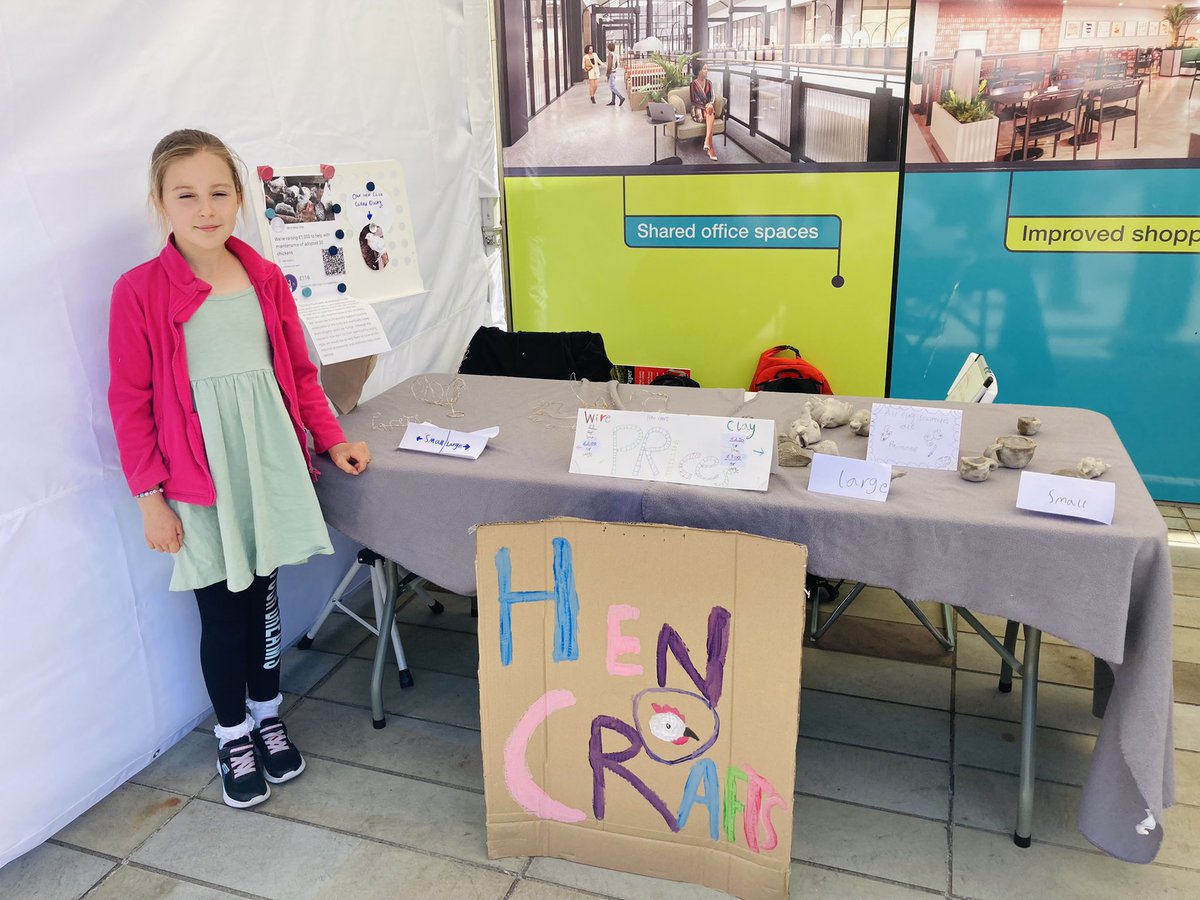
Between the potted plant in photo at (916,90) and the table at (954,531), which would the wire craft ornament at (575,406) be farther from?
the potted plant in photo at (916,90)

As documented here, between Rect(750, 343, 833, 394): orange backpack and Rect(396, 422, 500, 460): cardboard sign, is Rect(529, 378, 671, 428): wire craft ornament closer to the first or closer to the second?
Rect(396, 422, 500, 460): cardboard sign

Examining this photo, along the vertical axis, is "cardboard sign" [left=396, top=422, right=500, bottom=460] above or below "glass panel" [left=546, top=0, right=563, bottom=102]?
below

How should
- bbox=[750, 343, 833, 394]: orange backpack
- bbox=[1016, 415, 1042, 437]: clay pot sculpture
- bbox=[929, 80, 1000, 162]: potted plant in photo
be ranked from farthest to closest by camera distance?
bbox=[750, 343, 833, 394]: orange backpack
bbox=[929, 80, 1000, 162]: potted plant in photo
bbox=[1016, 415, 1042, 437]: clay pot sculpture

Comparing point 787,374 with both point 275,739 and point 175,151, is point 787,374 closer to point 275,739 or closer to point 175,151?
point 275,739

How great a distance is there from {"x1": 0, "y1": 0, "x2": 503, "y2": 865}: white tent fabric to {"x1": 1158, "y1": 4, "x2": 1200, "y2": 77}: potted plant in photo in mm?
2462

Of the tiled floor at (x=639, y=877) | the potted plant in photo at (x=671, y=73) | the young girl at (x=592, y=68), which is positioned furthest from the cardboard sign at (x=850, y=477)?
the young girl at (x=592, y=68)

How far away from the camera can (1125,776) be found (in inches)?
59.1

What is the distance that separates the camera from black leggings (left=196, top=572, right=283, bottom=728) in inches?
71.7

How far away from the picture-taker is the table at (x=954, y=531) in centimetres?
142

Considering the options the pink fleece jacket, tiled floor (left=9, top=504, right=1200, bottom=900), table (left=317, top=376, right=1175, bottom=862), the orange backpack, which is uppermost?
the pink fleece jacket

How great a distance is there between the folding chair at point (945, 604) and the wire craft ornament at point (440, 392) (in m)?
1.03

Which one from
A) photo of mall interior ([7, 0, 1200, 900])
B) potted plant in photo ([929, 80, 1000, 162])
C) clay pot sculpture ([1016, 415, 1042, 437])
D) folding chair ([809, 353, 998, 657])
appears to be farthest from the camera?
potted plant in photo ([929, 80, 1000, 162])

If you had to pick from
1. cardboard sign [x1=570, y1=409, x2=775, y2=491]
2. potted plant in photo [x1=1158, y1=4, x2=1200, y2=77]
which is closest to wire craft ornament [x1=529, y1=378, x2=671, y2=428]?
cardboard sign [x1=570, y1=409, x2=775, y2=491]

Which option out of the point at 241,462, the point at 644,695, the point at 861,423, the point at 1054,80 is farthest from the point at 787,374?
the point at 241,462
